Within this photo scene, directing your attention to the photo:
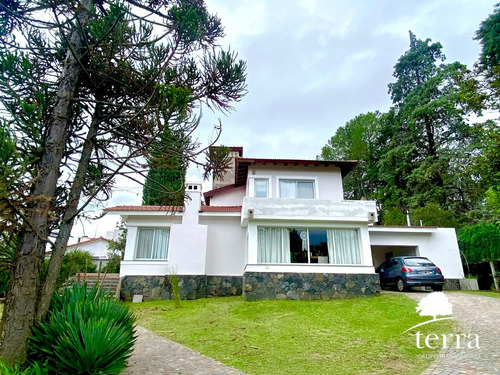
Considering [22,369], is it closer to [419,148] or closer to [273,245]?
[273,245]

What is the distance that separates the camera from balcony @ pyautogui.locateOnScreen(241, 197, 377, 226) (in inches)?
545

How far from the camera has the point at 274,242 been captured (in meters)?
13.9

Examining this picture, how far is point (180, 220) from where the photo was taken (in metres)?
15.6

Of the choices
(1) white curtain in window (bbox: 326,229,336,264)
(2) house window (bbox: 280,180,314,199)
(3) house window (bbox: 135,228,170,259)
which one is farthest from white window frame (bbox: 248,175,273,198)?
(3) house window (bbox: 135,228,170,259)

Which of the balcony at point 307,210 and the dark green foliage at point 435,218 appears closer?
the balcony at point 307,210

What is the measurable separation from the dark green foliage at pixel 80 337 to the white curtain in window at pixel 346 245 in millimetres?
10754

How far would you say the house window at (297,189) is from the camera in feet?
53.6

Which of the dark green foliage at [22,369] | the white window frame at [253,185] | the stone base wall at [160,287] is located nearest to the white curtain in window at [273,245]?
the white window frame at [253,185]

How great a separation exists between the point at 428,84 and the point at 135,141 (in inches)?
1261

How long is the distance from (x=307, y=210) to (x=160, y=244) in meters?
8.12

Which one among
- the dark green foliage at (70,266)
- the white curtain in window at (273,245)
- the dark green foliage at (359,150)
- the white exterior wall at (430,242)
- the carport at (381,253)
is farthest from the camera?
the dark green foliage at (359,150)

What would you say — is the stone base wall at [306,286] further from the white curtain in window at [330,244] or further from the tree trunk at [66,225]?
the tree trunk at [66,225]

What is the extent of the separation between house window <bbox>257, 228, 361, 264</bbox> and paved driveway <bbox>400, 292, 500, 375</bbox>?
471 cm

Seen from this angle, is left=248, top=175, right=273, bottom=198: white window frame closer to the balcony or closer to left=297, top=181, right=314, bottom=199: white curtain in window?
left=297, top=181, right=314, bottom=199: white curtain in window
